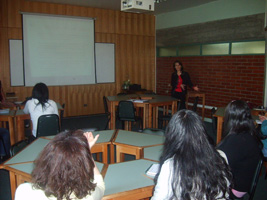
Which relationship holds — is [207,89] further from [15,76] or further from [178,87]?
[15,76]

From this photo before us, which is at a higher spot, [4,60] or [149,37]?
[149,37]

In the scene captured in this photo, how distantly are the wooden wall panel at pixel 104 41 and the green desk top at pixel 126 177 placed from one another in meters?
5.73

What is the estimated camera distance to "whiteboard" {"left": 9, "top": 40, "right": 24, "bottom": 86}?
6.95 meters

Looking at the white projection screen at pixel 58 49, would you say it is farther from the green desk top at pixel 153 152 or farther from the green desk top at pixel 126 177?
the green desk top at pixel 126 177

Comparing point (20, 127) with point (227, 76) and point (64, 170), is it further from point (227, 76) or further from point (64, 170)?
point (227, 76)

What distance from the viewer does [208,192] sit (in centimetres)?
158

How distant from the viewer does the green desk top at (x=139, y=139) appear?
10.0 feet

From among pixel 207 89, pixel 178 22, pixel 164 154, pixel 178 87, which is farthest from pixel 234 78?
pixel 164 154

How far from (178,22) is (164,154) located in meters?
7.08

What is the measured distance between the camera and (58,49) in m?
7.57

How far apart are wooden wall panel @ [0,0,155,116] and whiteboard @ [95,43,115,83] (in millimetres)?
142

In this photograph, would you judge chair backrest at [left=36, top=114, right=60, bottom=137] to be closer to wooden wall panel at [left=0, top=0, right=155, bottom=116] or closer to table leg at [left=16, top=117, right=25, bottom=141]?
table leg at [left=16, top=117, right=25, bottom=141]

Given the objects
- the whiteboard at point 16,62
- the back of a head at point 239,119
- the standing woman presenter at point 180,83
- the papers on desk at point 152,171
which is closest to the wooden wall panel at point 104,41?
the whiteboard at point 16,62

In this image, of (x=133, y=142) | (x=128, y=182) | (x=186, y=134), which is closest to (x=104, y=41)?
(x=133, y=142)
